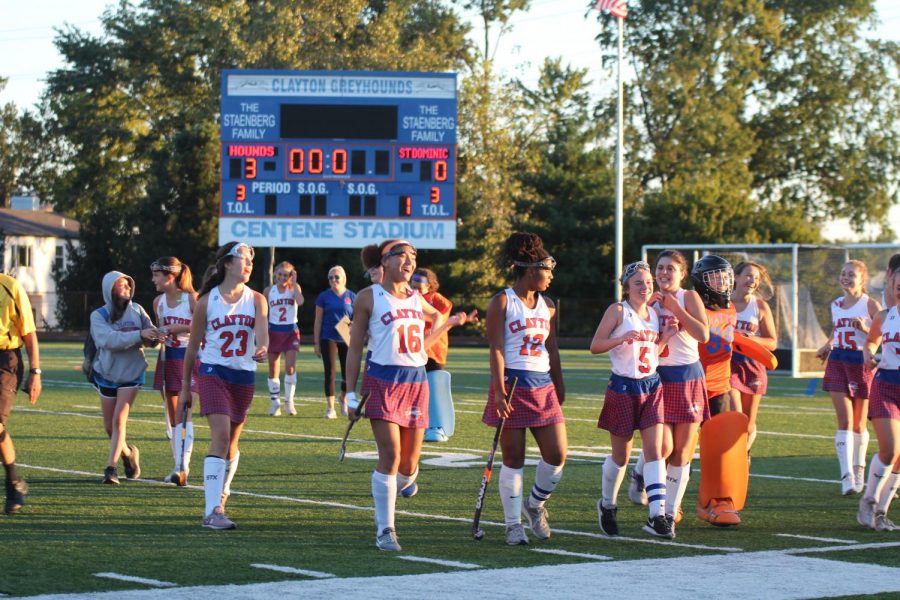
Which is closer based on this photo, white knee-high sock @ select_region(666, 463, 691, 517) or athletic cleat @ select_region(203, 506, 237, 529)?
athletic cleat @ select_region(203, 506, 237, 529)

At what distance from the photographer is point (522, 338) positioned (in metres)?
8.93

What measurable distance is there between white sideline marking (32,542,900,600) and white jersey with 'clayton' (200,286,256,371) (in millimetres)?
2483

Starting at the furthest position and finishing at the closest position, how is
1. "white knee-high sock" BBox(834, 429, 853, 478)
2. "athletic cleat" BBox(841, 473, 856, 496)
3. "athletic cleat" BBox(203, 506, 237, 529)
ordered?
"white knee-high sock" BBox(834, 429, 853, 478) < "athletic cleat" BBox(841, 473, 856, 496) < "athletic cleat" BBox(203, 506, 237, 529)

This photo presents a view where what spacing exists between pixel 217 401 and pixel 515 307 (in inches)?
81.5

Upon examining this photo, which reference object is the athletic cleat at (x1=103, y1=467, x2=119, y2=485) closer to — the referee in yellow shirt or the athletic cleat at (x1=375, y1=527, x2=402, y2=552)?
the referee in yellow shirt

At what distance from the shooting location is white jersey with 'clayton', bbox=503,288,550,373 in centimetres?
892

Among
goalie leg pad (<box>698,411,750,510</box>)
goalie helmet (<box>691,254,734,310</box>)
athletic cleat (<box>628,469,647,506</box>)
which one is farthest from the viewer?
athletic cleat (<box>628,469,647,506</box>)

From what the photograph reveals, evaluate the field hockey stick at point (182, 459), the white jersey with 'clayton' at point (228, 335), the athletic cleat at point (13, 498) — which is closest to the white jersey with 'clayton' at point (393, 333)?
the white jersey with 'clayton' at point (228, 335)

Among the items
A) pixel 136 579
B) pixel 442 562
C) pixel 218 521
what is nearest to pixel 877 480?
pixel 442 562

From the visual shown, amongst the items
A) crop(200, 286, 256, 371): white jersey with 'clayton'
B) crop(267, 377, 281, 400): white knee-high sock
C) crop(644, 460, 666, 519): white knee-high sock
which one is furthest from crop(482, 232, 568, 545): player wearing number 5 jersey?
crop(267, 377, 281, 400): white knee-high sock

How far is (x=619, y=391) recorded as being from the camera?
9.30 m

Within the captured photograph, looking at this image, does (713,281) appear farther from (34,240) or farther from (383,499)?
(34,240)

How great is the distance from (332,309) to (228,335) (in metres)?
9.27

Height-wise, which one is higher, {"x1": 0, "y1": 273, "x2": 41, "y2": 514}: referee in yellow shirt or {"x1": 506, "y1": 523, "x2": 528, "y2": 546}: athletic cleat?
{"x1": 0, "y1": 273, "x2": 41, "y2": 514}: referee in yellow shirt
